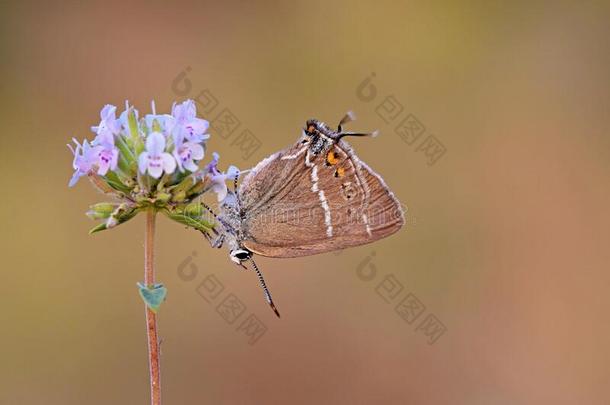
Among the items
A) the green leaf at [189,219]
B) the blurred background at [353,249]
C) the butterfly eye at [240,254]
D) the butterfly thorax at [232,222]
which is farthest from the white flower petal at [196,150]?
the blurred background at [353,249]

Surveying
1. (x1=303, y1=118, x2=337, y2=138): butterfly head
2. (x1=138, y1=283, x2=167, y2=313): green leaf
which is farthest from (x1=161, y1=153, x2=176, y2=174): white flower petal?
(x1=303, y1=118, x2=337, y2=138): butterfly head

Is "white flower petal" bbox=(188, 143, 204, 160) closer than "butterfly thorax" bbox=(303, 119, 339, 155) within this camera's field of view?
Yes

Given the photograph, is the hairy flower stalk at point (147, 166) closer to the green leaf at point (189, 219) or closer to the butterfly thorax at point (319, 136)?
the green leaf at point (189, 219)

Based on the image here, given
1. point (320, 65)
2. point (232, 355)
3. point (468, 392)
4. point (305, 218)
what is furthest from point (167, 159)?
point (320, 65)

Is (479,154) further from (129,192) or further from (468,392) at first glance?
(129,192)

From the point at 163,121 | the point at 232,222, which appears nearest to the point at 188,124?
the point at 163,121

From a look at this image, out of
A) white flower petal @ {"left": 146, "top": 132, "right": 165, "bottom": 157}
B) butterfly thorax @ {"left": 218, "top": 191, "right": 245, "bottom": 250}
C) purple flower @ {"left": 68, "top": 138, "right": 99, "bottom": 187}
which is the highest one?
purple flower @ {"left": 68, "top": 138, "right": 99, "bottom": 187}

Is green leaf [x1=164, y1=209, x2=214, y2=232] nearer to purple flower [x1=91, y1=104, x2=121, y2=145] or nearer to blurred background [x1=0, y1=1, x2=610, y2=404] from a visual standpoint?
purple flower [x1=91, y1=104, x2=121, y2=145]

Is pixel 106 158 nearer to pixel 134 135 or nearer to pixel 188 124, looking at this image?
pixel 134 135
